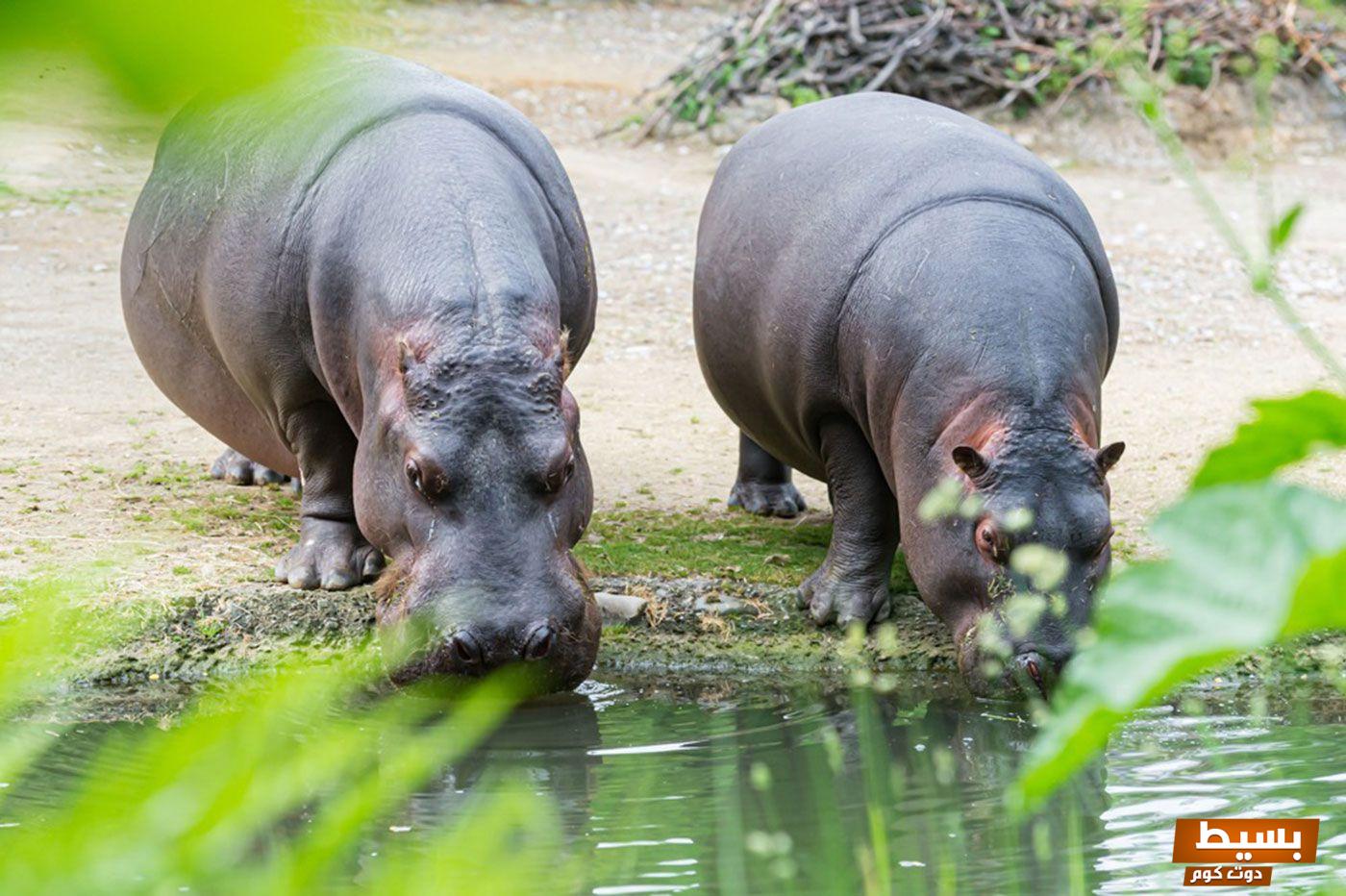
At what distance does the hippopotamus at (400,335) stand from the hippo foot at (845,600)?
0.94m

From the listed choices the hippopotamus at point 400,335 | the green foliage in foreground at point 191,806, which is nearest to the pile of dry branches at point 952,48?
the hippopotamus at point 400,335

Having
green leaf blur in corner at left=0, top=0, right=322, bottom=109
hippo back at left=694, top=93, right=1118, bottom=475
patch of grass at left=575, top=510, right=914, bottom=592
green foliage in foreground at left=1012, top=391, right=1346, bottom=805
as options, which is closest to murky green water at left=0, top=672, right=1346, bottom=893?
patch of grass at left=575, top=510, right=914, bottom=592

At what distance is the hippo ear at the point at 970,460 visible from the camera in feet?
14.8

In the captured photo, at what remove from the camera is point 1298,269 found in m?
10.6

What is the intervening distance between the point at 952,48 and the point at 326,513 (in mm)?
10189

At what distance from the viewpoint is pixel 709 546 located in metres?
5.86

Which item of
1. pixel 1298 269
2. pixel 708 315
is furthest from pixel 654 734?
pixel 1298 269

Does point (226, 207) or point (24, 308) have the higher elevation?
point (226, 207)

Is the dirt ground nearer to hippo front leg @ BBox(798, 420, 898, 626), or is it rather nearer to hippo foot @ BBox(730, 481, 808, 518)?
hippo foot @ BBox(730, 481, 808, 518)

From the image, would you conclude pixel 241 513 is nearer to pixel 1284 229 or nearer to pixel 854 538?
pixel 854 538

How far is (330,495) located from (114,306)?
4533 mm

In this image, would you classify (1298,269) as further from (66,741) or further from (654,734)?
(66,741)

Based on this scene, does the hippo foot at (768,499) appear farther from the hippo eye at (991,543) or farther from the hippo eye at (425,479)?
the hippo eye at (425,479)

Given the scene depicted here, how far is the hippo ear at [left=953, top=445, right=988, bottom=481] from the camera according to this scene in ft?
14.8
